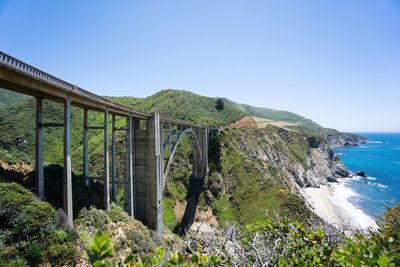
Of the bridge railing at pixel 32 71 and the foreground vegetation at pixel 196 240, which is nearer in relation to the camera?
the foreground vegetation at pixel 196 240

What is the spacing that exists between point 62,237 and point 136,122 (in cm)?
1761

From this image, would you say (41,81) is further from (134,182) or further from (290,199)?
(290,199)

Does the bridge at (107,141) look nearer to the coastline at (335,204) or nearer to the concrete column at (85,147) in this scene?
the concrete column at (85,147)

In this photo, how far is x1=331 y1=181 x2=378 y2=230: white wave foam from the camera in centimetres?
4600

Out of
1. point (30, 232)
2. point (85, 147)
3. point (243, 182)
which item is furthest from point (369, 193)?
point (30, 232)

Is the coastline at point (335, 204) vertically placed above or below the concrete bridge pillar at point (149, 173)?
below

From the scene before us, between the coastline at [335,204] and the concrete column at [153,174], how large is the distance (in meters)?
30.2

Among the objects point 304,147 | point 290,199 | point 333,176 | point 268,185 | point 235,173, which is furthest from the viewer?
point 304,147

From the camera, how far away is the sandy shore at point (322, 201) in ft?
171

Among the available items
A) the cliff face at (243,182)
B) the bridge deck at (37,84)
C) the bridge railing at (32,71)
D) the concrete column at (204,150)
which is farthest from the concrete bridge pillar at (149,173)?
the concrete column at (204,150)

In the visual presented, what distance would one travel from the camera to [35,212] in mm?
13336

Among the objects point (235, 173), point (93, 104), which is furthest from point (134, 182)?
point (235, 173)

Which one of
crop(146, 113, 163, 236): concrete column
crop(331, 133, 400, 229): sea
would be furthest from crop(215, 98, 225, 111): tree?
crop(146, 113, 163, 236): concrete column

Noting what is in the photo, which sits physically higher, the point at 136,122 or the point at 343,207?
the point at 136,122
